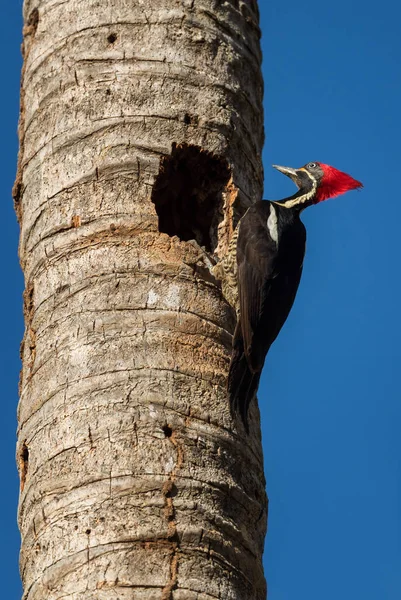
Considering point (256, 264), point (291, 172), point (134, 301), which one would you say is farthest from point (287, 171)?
point (134, 301)

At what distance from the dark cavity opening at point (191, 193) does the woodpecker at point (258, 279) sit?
0.16 meters

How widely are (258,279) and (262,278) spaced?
0.02 metres

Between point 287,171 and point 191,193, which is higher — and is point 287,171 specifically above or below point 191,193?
above

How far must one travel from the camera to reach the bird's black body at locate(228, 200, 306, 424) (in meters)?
4.70

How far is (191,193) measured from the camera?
5.34m

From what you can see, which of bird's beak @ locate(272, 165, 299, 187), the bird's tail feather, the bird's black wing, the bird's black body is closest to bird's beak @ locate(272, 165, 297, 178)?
bird's beak @ locate(272, 165, 299, 187)

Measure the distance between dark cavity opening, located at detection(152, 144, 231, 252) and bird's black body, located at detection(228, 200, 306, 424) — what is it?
6.6 inches

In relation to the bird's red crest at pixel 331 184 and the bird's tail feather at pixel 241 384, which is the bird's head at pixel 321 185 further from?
the bird's tail feather at pixel 241 384

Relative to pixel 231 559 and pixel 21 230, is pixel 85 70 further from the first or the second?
pixel 231 559

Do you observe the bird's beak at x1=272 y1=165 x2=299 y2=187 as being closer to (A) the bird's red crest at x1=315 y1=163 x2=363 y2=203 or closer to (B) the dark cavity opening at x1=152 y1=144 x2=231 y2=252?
(A) the bird's red crest at x1=315 y1=163 x2=363 y2=203

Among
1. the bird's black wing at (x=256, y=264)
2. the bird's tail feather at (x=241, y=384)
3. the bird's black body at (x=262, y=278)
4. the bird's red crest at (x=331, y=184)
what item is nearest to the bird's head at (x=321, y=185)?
the bird's red crest at (x=331, y=184)

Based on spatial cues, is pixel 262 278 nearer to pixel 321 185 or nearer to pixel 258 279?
pixel 258 279

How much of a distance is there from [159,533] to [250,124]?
85.3 inches

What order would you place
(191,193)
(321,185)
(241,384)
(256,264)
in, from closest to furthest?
(241,384)
(191,193)
(256,264)
(321,185)
